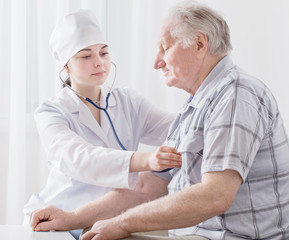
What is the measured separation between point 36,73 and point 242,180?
68.8 inches

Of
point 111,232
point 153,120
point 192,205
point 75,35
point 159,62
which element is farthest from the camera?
point 153,120

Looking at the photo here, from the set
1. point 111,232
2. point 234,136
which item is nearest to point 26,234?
point 111,232

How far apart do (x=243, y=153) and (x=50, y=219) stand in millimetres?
703

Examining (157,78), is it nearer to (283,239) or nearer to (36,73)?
(36,73)

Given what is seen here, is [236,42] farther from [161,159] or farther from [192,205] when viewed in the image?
[192,205]

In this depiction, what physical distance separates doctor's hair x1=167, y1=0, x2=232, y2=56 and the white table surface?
728 millimetres

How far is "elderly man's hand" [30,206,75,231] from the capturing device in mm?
1533

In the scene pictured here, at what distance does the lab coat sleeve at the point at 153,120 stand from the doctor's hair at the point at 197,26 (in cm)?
56

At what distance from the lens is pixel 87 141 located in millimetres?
1887

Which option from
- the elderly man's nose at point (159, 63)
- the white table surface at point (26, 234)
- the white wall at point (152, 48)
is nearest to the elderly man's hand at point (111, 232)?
the white table surface at point (26, 234)

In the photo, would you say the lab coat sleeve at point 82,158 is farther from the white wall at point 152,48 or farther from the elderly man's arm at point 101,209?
the white wall at point 152,48

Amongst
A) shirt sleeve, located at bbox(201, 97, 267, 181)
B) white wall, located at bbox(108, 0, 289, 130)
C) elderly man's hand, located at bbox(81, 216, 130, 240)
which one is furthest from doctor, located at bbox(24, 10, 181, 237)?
white wall, located at bbox(108, 0, 289, 130)

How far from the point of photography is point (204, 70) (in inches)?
60.6

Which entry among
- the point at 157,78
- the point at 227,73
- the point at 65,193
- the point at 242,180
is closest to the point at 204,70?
the point at 227,73
